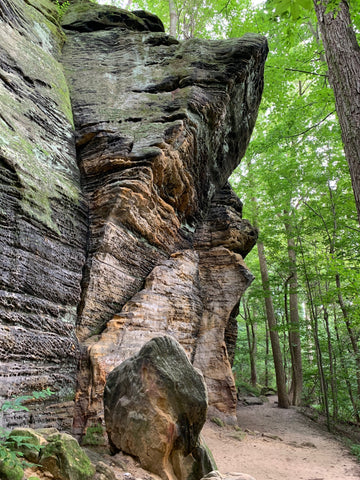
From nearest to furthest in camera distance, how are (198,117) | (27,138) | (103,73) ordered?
(27,138) → (198,117) → (103,73)

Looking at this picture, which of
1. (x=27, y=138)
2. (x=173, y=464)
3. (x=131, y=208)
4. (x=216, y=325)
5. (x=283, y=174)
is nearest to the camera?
(x=173, y=464)

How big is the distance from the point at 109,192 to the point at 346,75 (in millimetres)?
4189

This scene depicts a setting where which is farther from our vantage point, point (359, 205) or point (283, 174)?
point (283, 174)

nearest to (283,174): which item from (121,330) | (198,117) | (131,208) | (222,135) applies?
(222,135)

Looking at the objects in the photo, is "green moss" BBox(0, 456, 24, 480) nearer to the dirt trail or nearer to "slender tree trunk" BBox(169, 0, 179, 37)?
the dirt trail

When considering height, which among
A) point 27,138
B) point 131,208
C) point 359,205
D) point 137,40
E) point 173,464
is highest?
point 137,40

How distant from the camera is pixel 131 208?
237 inches

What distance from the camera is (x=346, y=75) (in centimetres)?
369

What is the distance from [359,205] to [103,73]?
735 cm

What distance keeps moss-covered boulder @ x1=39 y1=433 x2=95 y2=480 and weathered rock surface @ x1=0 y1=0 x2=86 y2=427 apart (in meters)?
1.08

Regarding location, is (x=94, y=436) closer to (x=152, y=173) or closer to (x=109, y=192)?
(x=109, y=192)

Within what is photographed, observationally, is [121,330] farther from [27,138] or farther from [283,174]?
[283,174]

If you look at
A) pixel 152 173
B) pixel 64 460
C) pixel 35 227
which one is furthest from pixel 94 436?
pixel 152 173

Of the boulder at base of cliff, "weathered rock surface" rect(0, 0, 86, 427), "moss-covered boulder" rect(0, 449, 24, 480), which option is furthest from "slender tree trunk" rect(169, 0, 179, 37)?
"moss-covered boulder" rect(0, 449, 24, 480)
